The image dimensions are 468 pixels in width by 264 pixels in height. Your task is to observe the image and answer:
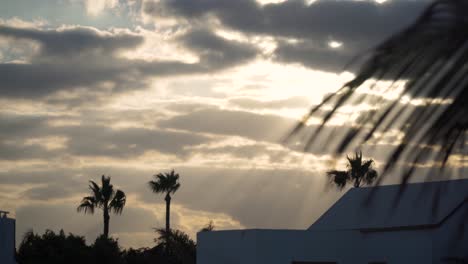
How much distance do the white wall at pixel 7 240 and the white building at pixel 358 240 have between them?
29.1 feet

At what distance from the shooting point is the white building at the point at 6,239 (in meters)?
33.3

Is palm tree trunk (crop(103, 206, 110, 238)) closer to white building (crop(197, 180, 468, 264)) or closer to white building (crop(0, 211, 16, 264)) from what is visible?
white building (crop(0, 211, 16, 264))

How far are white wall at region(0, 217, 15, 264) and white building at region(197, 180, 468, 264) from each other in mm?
8869

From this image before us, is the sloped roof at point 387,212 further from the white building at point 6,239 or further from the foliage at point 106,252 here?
the foliage at point 106,252

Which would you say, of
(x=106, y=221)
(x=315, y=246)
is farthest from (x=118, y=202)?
(x=315, y=246)

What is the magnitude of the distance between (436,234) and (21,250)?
28577mm

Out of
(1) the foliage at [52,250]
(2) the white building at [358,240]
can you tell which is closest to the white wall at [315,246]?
(2) the white building at [358,240]

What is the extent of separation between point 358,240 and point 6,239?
52.1 feet

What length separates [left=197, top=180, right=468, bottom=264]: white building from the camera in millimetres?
25062

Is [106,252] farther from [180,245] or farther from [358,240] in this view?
[358,240]

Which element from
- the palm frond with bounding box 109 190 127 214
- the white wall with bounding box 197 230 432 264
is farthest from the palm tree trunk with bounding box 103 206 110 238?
the white wall with bounding box 197 230 432 264

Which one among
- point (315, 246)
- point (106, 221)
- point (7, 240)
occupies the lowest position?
point (315, 246)

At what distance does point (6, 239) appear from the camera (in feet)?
111

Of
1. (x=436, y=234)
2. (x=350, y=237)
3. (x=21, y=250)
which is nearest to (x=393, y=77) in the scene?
(x=436, y=234)
